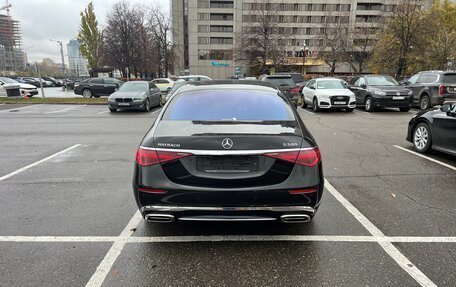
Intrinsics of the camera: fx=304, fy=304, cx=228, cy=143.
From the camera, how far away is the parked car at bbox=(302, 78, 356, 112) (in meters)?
13.9

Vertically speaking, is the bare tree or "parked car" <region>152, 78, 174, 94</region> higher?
the bare tree

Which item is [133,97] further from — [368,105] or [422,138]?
[422,138]

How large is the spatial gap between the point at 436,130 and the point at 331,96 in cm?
796

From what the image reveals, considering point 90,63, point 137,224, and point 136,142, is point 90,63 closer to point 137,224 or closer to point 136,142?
point 136,142

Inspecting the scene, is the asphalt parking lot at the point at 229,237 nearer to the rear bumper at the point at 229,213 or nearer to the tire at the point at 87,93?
the rear bumper at the point at 229,213

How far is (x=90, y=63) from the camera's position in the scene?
5694 centimetres

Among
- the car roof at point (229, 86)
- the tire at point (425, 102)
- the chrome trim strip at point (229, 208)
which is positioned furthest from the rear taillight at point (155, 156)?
the tire at point (425, 102)

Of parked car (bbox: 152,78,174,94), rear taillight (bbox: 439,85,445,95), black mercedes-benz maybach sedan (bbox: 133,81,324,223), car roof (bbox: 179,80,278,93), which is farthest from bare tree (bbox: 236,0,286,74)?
black mercedes-benz maybach sedan (bbox: 133,81,324,223)

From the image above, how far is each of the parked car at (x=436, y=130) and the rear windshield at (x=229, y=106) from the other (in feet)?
13.5

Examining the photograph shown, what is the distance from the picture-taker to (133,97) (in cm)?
1441

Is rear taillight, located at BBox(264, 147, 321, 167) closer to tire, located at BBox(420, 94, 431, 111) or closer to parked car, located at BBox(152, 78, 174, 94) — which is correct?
tire, located at BBox(420, 94, 431, 111)

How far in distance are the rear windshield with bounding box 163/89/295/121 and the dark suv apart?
1260 cm

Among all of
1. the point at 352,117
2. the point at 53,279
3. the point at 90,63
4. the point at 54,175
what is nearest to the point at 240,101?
the point at 53,279

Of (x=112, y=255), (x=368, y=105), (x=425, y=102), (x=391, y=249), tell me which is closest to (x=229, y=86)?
(x=112, y=255)
